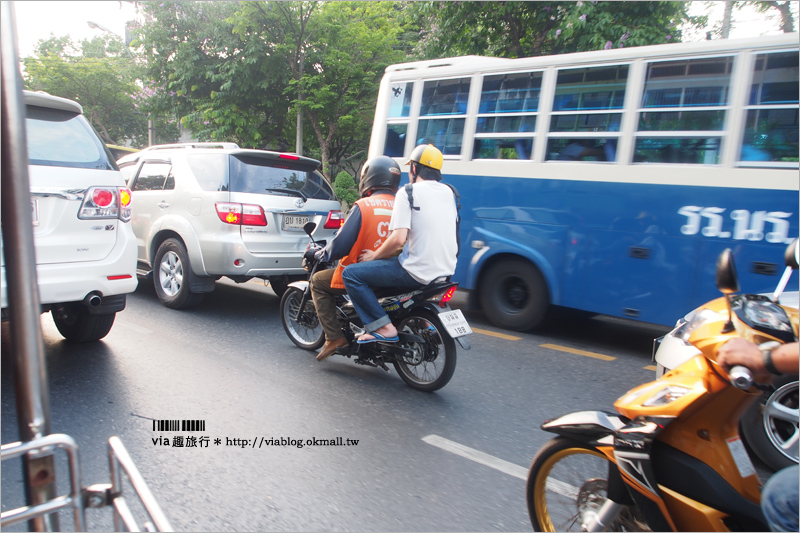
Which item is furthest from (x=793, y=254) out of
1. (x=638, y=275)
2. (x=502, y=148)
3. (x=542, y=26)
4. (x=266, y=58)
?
(x=266, y=58)

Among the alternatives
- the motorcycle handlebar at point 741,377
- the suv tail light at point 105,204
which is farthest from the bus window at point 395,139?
the motorcycle handlebar at point 741,377

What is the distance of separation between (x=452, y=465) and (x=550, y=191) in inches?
→ 149

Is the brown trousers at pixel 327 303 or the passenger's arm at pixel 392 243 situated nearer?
the passenger's arm at pixel 392 243

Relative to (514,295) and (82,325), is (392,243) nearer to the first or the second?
(82,325)

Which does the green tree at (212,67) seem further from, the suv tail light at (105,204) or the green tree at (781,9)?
the suv tail light at (105,204)

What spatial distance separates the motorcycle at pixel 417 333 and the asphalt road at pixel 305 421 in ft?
0.52

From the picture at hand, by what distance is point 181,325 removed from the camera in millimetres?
6016

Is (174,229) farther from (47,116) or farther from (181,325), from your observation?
(47,116)

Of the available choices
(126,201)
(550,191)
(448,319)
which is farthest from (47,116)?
(550,191)

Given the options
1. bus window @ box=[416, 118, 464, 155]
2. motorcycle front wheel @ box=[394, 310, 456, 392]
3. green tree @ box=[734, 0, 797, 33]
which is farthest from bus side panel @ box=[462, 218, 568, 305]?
green tree @ box=[734, 0, 797, 33]

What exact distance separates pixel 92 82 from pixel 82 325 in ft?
80.6

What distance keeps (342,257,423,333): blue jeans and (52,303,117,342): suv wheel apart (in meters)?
2.17

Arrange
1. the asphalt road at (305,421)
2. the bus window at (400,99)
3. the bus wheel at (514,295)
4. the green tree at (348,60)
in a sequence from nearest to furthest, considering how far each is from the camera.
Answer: the asphalt road at (305,421) → the bus wheel at (514,295) → the bus window at (400,99) → the green tree at (348,60)

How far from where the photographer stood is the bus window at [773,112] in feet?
16.1
